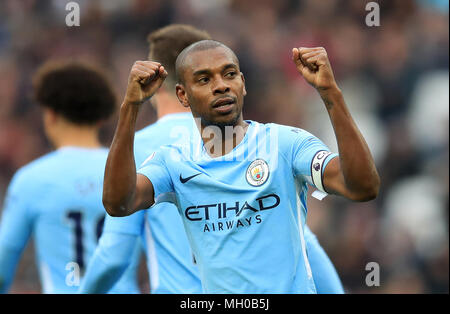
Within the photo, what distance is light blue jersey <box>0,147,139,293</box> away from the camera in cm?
506

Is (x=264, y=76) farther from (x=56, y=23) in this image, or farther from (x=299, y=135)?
(x=299, y=135)

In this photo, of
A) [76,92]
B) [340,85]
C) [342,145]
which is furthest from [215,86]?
Result: [340,85]

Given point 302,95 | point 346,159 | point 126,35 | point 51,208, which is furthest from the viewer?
point 126,35

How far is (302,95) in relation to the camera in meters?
9.98

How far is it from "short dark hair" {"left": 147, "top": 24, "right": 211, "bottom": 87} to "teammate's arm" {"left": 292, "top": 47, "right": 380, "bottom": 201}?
166cm

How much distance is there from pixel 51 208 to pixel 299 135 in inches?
83.4

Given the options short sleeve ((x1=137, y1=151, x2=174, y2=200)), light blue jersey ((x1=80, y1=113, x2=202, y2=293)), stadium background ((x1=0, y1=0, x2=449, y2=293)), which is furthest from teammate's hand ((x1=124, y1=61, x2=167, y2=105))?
A: stadium background ((x1=0, y1=0, x2=449, y2=293))

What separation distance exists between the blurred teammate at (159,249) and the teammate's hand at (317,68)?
52.0 inches

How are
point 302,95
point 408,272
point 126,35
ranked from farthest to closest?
point 126,35
point 302,95
point 408,272

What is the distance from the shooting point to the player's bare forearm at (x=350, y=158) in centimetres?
319

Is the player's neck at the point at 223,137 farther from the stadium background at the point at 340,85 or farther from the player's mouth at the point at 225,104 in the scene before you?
the stadium background at the point at 340,85

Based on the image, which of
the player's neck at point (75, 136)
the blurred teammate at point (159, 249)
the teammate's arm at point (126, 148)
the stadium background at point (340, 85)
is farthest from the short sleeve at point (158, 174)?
the stadium background at point (340, 85)

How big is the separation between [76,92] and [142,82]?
7.31 feet
